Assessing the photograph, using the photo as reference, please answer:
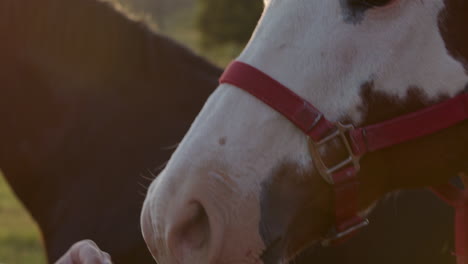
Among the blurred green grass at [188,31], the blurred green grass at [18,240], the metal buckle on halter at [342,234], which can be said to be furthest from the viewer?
the blurred green grass at [188,31]

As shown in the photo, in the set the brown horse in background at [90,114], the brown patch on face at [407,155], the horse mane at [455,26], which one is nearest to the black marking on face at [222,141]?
the brown patch on face at [407,155]

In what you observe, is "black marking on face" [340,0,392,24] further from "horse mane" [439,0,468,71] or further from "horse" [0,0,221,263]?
"horse" [0,0,221,263]

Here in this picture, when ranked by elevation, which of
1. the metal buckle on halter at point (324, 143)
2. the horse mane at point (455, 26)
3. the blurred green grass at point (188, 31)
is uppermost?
the horse mane at point (455, 26)

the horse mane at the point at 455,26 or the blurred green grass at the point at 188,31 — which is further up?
the horse mane at the point at 455,26

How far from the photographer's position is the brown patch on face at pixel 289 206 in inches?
72.0

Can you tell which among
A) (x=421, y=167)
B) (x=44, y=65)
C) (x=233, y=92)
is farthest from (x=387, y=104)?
(x=44, y=65)

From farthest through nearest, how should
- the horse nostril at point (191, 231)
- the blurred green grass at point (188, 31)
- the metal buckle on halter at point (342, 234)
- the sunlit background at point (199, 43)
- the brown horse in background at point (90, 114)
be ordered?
the blurred green grass at point (188, 31) → the sunlit background at point (199, 43) → the brown horse in background at point (90, 114) → the metal buckle on halter at point (342, 234) → the horse nostril at point (191, 231)

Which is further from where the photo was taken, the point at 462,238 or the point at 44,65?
the point at 44,65

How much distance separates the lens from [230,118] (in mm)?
1847

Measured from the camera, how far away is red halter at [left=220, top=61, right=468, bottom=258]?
185 centimetres

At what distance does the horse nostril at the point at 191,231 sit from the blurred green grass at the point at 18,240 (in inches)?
172

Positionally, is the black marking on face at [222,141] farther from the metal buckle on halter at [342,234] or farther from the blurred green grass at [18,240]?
the blurred green grass at [18,240]

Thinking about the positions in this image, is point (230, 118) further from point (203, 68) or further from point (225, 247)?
point (203, 68)

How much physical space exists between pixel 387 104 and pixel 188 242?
0.68m
